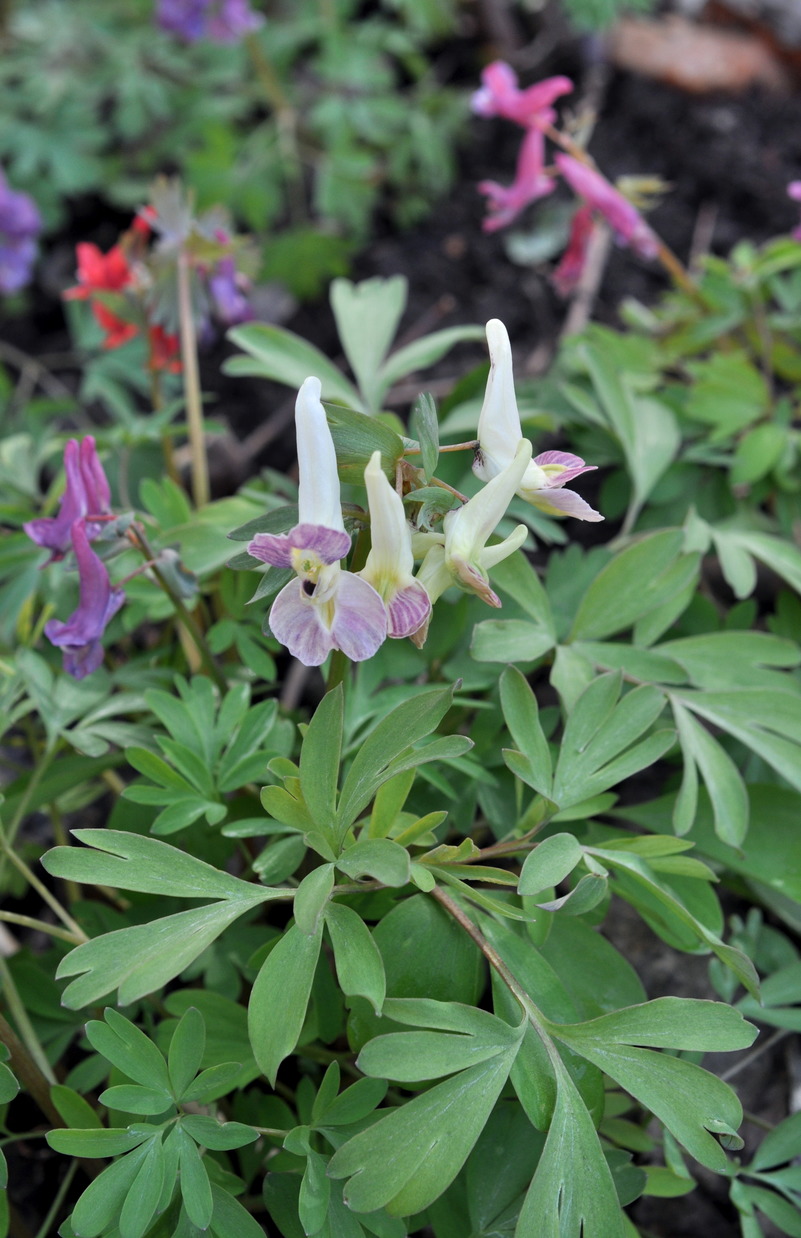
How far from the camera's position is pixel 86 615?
1232 mm

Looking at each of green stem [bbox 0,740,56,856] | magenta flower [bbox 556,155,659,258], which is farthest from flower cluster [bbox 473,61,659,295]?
green stem [bbox 0,740,56,856]

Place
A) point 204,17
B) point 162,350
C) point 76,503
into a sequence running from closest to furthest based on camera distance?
point 76,503
point 162,350
point 204,17

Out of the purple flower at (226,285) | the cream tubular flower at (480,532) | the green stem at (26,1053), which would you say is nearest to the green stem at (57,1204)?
the green stem at (26,1053)

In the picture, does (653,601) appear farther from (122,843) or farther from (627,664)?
(122,843)

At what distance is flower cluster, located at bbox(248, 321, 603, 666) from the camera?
0.88 m

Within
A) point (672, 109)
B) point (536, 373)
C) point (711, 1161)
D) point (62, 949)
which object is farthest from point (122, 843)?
point (672, 109)

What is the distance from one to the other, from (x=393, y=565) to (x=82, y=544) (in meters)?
0.49

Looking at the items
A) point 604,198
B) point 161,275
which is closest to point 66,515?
point 161,275

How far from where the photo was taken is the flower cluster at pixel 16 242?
8.98 feet

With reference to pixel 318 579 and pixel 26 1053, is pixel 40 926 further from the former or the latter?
pixel 318 579

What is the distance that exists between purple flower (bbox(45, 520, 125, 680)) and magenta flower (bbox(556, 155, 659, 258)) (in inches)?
53.4

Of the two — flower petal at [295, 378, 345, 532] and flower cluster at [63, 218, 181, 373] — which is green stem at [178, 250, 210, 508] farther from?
flower petal at [295, 378, 345, 532]

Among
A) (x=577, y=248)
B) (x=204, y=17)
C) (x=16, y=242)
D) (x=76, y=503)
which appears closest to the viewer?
(x=76, y=503)

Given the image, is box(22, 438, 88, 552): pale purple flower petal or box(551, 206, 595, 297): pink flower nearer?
box(22, 438, 88, 552): pale purple flower petal
